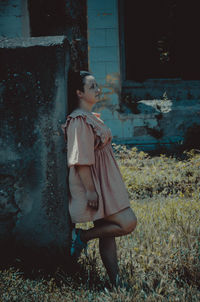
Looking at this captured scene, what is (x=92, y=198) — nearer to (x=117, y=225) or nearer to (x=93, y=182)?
(x=93, y=182)

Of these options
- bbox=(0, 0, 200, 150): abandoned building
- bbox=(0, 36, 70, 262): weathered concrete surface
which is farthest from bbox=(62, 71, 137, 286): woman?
bbox=(0, 0, 200, 150): abandoned building

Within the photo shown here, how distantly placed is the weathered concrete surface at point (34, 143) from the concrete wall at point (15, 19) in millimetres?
4351

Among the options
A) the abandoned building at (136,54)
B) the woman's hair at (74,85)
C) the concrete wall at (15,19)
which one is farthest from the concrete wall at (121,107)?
the woman's hair at (74,85)

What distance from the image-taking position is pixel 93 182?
7.13 ft

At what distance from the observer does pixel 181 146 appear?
621 centimetres

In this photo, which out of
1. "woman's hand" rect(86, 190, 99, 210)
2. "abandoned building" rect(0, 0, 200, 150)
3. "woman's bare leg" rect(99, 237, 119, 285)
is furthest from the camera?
"abandoned building" rect(0, 0, 200, 150)

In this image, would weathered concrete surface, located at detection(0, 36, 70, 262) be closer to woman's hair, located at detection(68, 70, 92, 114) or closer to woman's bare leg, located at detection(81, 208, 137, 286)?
woman's hair, located at detection(68, 70, 92, 114)

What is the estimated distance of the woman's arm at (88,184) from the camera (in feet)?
6.89

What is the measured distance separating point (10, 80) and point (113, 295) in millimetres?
1533

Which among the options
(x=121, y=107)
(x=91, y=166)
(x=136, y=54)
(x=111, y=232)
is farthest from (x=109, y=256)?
(x=136, y=54)

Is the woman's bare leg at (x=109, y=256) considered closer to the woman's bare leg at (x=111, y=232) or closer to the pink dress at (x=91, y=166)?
the woman's bare leg at (x=111, y=232)

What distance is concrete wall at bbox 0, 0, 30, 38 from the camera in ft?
20.7

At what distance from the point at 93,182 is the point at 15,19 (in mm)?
5203

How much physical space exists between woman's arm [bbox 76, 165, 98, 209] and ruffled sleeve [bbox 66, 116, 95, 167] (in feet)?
0.20
